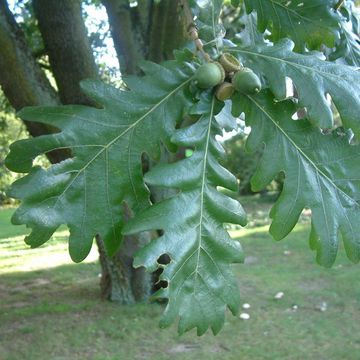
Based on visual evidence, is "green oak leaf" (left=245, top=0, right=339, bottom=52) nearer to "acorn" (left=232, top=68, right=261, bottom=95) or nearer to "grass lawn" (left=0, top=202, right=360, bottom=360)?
"acorn" (left=232, top=68, right=261, bottom=95)

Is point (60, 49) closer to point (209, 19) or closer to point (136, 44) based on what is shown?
point (136, 44)

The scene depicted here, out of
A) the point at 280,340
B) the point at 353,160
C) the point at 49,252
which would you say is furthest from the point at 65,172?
the point at 49,252

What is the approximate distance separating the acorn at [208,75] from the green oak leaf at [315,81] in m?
0.17

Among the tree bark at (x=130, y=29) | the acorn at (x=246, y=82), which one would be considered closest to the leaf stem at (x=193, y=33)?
the acorn at (x=246, y=82)

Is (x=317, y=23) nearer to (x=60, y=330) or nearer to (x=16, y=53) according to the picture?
(x=16, y=53)

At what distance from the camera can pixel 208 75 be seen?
1587 millimetres

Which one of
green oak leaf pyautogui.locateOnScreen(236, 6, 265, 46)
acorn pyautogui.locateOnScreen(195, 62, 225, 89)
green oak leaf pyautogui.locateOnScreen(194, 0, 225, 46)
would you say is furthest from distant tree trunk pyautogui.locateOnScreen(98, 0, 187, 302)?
acorn pyautogui.locateOnScreen(195, 62, 225, 89)

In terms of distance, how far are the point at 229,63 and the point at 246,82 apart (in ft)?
0.41

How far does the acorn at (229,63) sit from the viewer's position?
1.67m

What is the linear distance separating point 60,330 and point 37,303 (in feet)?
3.62

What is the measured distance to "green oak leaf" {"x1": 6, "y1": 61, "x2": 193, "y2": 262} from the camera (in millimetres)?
1618

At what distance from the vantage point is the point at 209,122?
1689 mm

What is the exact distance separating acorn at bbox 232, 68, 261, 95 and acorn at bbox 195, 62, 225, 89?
0.05 metres

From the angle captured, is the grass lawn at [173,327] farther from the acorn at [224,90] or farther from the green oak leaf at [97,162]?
the acorn at [224,90]
